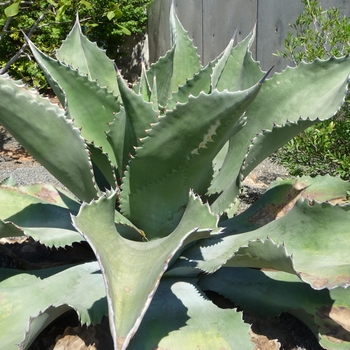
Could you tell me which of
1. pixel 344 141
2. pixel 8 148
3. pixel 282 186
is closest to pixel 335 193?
pixel 282 186

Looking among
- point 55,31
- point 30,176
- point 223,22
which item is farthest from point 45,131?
point 55,31

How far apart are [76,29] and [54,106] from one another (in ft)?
1.78

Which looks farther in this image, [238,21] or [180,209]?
[238,21]

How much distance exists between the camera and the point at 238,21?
3.66 meters

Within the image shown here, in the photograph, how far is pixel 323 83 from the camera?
Answer: 1.21m

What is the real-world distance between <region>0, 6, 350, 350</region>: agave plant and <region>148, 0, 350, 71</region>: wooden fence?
1.44m

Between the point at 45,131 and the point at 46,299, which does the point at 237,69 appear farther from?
the point at 46,299

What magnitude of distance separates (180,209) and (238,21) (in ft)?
9.55

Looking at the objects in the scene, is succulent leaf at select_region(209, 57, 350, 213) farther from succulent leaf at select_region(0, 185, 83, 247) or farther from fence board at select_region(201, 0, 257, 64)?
fence board at select_region(201, 0, 257, 64)

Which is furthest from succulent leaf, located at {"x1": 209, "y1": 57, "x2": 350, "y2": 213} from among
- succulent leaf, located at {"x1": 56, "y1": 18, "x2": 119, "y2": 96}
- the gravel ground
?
the gravel ground

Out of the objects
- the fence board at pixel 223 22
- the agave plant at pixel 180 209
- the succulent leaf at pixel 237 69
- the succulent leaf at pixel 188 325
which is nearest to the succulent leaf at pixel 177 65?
the agave plant at pixel 180 209

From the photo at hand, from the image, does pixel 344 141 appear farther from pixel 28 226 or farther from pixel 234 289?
pixel 28 226

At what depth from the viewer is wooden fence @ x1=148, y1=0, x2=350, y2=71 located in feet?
9.98

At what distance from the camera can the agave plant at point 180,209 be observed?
912 mm
